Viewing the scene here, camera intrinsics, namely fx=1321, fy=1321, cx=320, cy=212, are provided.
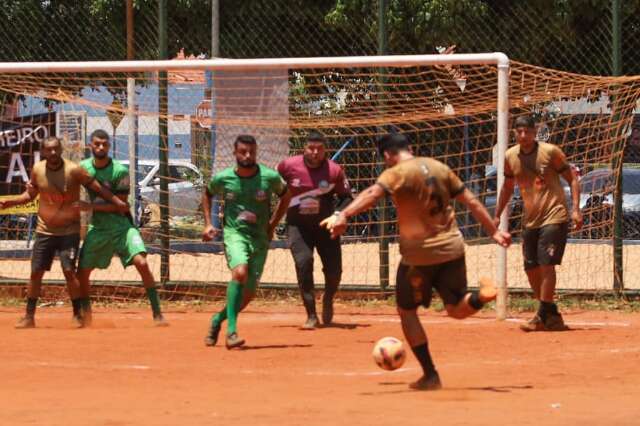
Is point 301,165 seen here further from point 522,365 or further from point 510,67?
point 522,365

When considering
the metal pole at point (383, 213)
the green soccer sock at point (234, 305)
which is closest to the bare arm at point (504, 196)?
the metal pole at point (383, 213)

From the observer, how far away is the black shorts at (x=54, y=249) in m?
13.5

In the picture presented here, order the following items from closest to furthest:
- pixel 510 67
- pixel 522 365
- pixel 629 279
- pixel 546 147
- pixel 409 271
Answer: pixel 409 271, pixel 522 365, pixel 546 147, pixel 510 67, pixel 629 279

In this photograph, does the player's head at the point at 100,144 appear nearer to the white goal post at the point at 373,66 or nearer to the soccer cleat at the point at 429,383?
the white goal post at the point at 373,66

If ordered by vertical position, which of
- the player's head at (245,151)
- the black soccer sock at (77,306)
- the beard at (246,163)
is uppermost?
the player's head at (245,151)

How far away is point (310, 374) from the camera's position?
1027 centimetres

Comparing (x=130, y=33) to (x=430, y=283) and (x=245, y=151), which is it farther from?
(x=430, y=283)

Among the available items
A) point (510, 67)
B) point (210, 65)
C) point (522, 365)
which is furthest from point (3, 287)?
point (522, 365)

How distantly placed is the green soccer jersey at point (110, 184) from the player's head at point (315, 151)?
6.17 feet

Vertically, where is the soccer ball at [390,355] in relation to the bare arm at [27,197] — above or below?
below

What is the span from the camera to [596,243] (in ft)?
48.8

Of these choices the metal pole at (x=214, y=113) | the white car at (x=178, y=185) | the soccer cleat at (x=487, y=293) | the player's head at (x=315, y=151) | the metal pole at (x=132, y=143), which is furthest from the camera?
the white car at (x=178, y=185)

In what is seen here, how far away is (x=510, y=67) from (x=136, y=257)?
4459mm

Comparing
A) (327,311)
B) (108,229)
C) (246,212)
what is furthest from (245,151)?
(327,311)
